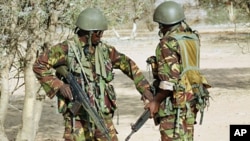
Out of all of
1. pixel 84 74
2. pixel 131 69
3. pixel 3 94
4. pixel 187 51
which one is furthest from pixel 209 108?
pixel 84 74

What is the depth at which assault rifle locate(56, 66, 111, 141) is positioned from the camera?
5.23m

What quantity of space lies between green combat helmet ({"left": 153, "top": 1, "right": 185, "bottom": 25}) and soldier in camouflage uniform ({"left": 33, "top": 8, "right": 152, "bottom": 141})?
1.65 ft

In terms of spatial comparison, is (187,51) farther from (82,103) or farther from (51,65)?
(51,65)

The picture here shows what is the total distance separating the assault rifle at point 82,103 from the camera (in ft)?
17.2

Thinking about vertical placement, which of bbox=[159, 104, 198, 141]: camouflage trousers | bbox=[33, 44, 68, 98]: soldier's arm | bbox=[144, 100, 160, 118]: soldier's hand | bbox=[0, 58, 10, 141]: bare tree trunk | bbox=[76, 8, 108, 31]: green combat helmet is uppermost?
bbox=[76, 8, 108, 31]: green combat helmet

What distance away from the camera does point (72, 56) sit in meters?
5.36

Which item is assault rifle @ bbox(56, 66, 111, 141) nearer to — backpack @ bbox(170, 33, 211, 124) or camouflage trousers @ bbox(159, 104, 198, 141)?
→ camouflage trousers @ bbox(159, 104, 198, 141)

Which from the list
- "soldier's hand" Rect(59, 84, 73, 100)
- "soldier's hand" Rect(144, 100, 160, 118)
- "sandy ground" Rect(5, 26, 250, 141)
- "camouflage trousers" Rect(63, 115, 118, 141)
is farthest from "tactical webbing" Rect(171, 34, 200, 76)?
"sandy ground" Rect(5, 26, 250, 141)

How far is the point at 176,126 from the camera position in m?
5.43

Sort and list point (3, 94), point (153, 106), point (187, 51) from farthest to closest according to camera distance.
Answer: point (3, 94) < point (153, 106) < point (187, 51)

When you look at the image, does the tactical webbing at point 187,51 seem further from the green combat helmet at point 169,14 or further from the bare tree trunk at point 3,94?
the bare tree trunk at point 3,94

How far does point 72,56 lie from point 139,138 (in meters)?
4.63

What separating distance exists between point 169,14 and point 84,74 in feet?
3.03

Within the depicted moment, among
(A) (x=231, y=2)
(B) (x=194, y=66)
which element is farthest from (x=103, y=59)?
(A) (x=231, y=2)
